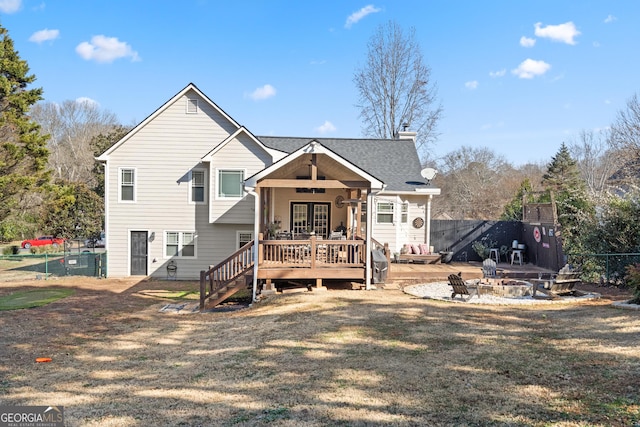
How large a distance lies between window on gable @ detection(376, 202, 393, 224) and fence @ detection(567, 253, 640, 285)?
7.36 m

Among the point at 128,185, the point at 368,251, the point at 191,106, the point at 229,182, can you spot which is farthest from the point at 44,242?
the point at 368,251

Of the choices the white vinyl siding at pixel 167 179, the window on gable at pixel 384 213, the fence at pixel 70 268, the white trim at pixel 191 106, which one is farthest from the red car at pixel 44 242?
the window on gable at pixel 384 213

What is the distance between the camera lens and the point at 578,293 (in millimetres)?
11977

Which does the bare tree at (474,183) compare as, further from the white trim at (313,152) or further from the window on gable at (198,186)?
the white trim at (313,152)

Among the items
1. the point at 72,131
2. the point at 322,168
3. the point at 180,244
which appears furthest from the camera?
the point at 72,131

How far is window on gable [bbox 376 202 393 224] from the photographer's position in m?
19.4

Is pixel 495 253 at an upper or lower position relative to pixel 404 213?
lower

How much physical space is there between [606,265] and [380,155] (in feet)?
37.8

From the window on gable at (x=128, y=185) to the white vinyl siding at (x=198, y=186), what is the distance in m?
2.56

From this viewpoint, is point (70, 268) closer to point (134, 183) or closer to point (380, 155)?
point (134, 183)

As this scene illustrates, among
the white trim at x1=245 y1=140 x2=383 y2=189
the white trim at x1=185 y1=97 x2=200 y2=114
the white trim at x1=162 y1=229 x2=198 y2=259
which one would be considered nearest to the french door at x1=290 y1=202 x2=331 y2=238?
the white trim at x1=162 y1=229 x2=198 y2=259

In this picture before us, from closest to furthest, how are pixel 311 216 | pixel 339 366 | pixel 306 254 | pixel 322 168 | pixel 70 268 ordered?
pixel 339 366
pixel 306 254
pixel 322 168
pixel 311 216
pixel 70 268

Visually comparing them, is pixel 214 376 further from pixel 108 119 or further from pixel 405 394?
pixel 108 119

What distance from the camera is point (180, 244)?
1928 centimetres
